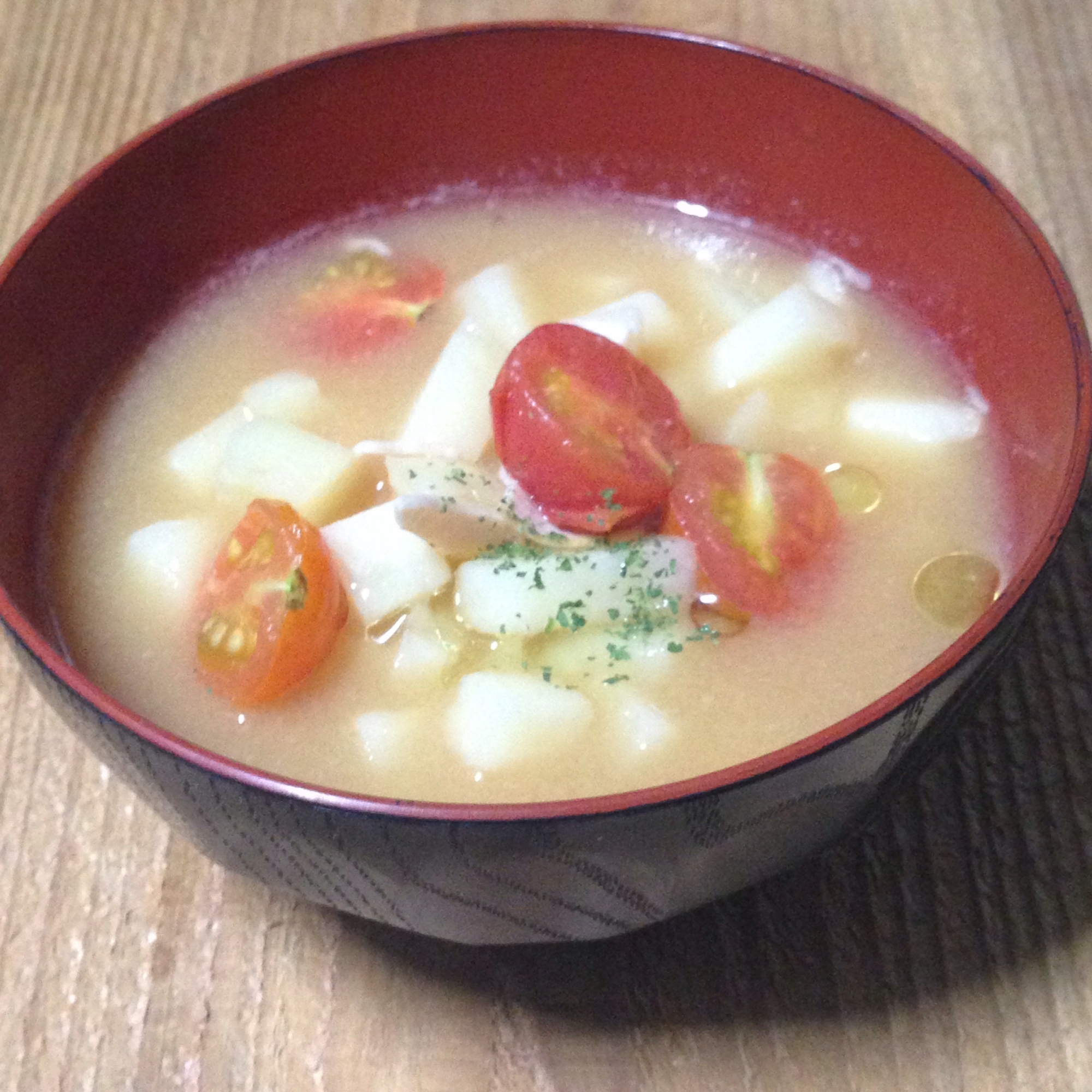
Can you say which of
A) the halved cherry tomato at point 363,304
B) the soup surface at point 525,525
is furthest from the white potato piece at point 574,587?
the halved cherry tomato at point 363,304

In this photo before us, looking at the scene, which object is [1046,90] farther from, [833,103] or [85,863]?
[85,863]

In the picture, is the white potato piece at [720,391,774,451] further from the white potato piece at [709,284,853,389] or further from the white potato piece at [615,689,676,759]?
the white potato piece at [615,689,676,759]

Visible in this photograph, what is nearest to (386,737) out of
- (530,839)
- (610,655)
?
(610,655)

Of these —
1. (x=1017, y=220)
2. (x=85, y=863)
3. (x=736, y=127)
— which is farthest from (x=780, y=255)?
(x=85, y=863)

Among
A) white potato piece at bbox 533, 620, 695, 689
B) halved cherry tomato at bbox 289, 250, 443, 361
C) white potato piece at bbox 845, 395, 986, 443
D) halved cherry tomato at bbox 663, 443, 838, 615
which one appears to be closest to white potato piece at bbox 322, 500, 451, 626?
white potato piece at bbox 533, 620, 695, 689

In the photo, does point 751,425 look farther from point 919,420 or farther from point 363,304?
point 363,304
